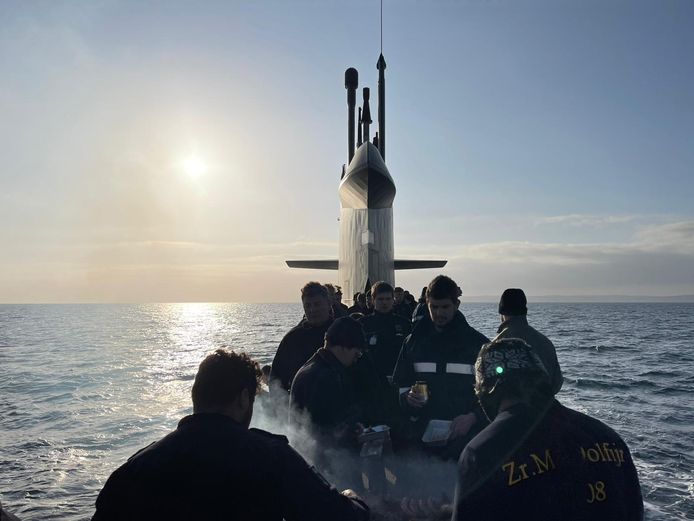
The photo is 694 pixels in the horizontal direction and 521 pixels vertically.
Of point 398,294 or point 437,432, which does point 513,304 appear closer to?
point 437,432

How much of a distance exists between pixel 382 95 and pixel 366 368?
53.1 feet

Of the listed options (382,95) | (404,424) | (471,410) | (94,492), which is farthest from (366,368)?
(382,95)

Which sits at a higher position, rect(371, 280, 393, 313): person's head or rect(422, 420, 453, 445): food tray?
rect(371, 280, 393, 313): person's head

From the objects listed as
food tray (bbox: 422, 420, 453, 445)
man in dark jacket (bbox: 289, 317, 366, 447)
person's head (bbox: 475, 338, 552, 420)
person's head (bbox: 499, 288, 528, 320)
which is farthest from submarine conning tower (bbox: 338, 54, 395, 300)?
person's head (bbox: 475, 338, 552, 420)

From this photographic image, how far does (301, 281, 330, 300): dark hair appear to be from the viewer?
5.92 metres

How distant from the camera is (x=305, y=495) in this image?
2164mm

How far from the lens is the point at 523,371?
2205mm

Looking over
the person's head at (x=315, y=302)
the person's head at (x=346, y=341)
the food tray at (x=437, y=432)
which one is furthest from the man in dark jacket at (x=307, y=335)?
the food tray at (x=437, y=432)

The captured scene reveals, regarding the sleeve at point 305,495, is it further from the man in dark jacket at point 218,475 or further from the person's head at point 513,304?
the person's head at point 513,304

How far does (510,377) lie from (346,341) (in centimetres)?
221

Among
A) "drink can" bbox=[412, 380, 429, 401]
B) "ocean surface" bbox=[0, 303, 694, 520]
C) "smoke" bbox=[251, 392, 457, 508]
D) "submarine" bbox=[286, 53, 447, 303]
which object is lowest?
"ocean surface" bbox=[0, 303, 694, 520]

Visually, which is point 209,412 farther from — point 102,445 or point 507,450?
point 102,445

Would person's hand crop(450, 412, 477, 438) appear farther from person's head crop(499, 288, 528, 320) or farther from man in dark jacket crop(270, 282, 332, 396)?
man in dark jacket crop(270, 282, 332, 396)

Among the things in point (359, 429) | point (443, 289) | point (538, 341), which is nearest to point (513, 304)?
point (538, 341)
